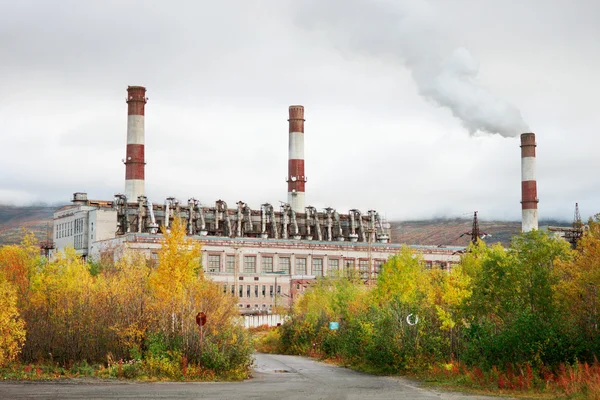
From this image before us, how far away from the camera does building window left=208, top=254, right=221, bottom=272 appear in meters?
83.1

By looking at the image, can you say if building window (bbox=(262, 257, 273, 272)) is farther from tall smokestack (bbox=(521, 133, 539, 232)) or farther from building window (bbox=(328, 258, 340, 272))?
tall smokestack (bbox=(521, 133, 539, 232))

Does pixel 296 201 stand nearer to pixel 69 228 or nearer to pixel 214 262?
pixel 214 262

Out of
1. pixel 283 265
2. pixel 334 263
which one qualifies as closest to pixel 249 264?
pixel 283 265

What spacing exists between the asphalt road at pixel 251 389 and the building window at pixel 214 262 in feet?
164

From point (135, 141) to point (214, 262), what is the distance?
1449 centimetres

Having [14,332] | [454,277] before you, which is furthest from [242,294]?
[14,332]

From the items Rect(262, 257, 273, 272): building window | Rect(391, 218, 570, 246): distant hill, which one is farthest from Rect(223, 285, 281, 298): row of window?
Rect(391, 218, 570, 246): distant hill

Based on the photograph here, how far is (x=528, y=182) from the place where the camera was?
8694 cm

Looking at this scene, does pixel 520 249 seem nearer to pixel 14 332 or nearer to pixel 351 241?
pixel 14 332

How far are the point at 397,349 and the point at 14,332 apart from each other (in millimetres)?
15100

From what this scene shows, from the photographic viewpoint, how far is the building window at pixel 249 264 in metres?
85.7

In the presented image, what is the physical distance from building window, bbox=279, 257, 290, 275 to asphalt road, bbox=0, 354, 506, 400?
179 feet

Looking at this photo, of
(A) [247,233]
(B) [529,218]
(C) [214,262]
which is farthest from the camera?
(A) [247,233]

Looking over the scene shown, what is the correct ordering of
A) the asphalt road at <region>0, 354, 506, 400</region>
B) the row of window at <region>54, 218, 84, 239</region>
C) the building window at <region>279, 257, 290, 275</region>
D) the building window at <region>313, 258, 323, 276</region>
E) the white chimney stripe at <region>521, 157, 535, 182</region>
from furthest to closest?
the building window at <region>313, 258, 323, 276</region>
the building window at <region>279, 257, 290, 275</region>
the row of window at <region>54, 218, 84, 239</region>
the white chimney stripe at <region>521, 157, 535, 182</region>
the asphalt road at <region>0, 354, 506, 400</region>
